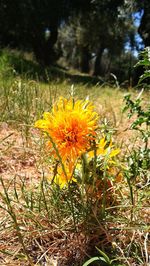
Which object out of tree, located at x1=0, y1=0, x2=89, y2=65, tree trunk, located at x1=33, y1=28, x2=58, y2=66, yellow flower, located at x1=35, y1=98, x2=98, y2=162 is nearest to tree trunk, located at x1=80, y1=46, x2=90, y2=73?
tree trunk, located at x1=33, y1=28, x2=58, y2=66

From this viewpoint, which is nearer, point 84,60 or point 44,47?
point 44,47

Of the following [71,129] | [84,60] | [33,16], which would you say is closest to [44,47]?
[33,16]

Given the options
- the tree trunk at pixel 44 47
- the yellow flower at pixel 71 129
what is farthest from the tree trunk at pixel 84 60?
the yellow flower at pixel 71 129

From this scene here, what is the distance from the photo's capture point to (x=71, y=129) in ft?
3.36

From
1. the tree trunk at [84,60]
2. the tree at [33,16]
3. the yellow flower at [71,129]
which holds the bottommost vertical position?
the yellow flower at [71,129]

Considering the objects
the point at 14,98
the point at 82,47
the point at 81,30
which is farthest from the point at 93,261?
the point at 82,47

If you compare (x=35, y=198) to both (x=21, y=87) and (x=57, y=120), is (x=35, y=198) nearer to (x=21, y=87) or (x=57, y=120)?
(x=57, y=120)

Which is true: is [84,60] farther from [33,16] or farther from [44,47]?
[33,16]

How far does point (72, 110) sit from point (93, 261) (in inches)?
19.4

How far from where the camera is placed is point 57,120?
1043mm

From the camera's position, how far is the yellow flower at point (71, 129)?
1.02m

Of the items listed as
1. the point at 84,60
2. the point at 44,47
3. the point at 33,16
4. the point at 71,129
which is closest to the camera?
the point at 71,129

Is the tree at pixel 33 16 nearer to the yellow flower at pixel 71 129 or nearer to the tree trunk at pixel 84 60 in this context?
the tree trunk at pixel 84 60

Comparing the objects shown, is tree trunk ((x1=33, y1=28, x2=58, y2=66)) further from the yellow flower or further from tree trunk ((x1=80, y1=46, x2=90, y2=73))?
the yellow flower
